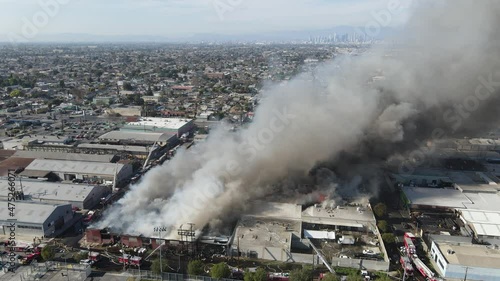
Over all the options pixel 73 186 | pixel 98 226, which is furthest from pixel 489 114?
pixel 73 186

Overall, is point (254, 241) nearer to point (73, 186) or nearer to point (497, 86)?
point (73, 186)

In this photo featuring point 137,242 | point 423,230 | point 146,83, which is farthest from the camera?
point 146,83

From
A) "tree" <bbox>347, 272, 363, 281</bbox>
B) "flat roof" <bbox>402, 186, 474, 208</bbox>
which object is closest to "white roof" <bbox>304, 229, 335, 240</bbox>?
"tree" <bbox>347, 272, 363, 281</bbox>

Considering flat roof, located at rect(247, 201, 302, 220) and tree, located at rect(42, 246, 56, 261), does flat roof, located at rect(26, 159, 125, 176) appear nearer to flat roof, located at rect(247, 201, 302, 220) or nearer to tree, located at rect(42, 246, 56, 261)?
tree, located at rect(42, 246, 56, 261)

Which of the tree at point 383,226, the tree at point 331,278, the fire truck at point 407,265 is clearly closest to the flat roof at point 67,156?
the tree at point 383,226

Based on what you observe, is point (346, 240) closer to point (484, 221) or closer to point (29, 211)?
point (484, 221)

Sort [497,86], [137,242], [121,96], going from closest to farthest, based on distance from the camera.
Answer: [137,242] < [497,86] < [121,96]

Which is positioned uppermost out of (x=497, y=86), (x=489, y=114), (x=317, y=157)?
(x=497, y=86)
